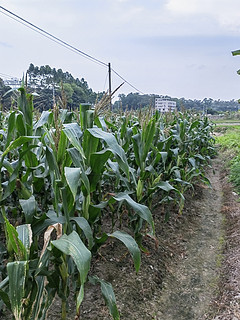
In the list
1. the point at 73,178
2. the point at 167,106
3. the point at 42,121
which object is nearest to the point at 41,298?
the point at 73,178

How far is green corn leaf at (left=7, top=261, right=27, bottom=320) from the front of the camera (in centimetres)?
92

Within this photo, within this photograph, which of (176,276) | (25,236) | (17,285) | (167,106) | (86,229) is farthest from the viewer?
(167,106)

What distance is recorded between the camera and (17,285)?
0.94m

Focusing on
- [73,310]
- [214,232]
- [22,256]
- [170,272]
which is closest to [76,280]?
[73,310]

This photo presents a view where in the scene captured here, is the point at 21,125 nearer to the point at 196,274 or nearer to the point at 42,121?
the point at 42,121

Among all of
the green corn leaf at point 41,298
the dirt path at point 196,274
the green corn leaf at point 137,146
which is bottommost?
the dirt path at point 196,274

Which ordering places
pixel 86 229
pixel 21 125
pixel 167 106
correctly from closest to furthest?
pixel 86 229 → pixel 21 125 → pixel 167 106

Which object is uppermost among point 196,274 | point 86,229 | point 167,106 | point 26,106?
point 167,106

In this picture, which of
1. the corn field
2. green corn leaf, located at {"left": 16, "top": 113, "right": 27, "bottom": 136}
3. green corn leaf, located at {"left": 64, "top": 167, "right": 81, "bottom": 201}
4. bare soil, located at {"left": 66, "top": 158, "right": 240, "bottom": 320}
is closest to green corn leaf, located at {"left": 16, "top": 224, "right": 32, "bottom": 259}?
the corn field

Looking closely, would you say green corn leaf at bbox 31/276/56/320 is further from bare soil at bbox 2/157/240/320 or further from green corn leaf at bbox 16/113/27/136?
green corn leaf at bbox 16/113/27/136

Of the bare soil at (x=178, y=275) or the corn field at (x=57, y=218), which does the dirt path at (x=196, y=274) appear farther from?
the corn field at (x=57, y=218)

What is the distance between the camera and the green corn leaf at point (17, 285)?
0.92m

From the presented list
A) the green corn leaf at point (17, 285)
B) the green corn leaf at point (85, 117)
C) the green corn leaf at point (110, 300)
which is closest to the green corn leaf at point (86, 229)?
the green corn leaf at point (110, 300)

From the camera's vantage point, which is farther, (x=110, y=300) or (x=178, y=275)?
(x=178, y=275)
